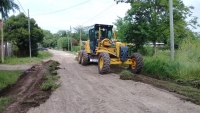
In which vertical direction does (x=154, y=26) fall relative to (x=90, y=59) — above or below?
above

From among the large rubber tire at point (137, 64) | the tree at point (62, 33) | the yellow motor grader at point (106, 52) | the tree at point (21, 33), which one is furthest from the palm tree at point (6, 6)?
the tree at point (62, 33)

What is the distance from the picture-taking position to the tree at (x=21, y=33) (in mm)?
29953

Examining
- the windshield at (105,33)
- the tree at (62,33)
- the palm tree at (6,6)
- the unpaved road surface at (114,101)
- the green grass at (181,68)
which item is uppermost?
the tree at (62,33)

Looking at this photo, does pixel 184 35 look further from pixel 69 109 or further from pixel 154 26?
pixel 69 109

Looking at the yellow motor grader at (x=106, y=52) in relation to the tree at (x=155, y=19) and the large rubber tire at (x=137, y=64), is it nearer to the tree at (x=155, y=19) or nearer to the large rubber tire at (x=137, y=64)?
the large rubber tire at (x=137, y=64)

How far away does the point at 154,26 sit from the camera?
1653cm

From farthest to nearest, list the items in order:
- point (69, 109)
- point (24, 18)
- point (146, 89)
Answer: point (24, 18) → point (146, 89) → point (69, 109)

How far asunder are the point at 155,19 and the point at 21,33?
62.6ft

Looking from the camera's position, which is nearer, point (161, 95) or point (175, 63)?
point (161, 95)

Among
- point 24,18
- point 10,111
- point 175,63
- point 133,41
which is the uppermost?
point 24,18

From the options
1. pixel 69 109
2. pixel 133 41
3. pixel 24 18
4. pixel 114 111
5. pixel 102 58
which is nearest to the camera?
pixel 114 111

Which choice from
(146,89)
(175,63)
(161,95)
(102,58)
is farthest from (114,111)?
(102,58)

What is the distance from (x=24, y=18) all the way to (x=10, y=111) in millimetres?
27400

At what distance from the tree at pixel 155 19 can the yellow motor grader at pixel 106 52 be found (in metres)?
2.03
